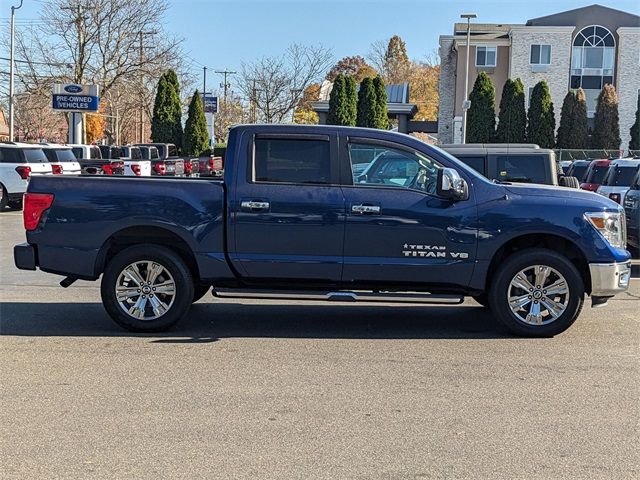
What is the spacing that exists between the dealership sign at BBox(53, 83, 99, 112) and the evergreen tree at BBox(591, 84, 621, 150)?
2991 cm

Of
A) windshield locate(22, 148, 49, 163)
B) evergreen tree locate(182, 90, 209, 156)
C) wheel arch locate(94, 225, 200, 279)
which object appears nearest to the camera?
wheel arch locate(94, 225, 200, 279)

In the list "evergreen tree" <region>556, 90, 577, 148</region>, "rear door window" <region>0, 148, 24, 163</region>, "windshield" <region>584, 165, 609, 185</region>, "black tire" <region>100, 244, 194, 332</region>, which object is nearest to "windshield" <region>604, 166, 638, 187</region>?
"windshield" <region>584, 165, 609, 185</region>

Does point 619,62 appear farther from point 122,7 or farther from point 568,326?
point 568,326

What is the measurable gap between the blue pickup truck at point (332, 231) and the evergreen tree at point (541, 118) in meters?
41.2

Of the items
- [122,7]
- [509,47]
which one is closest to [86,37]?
[122,7]

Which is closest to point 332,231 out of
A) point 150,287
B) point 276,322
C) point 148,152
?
point 276,322

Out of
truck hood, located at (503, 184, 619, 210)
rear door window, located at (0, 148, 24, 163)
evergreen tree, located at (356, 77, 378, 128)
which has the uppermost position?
evergreen tree, located at (356, 77, 378, 128)

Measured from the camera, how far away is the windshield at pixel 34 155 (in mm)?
21281

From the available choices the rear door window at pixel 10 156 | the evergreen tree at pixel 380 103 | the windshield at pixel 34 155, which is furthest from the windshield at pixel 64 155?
the evergreen tree at pixel 380 103

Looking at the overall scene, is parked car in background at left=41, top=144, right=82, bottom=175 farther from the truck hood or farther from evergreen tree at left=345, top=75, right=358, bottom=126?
evergreen tree at left=345, top=75, right=358, bottom=126

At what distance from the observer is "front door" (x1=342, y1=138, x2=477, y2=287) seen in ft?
23.7

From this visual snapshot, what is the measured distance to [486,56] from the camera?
5325 cm

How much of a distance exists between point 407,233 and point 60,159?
17.4 m

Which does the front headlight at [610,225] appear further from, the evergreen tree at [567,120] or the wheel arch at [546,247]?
the evergreen tree at [567,120]
